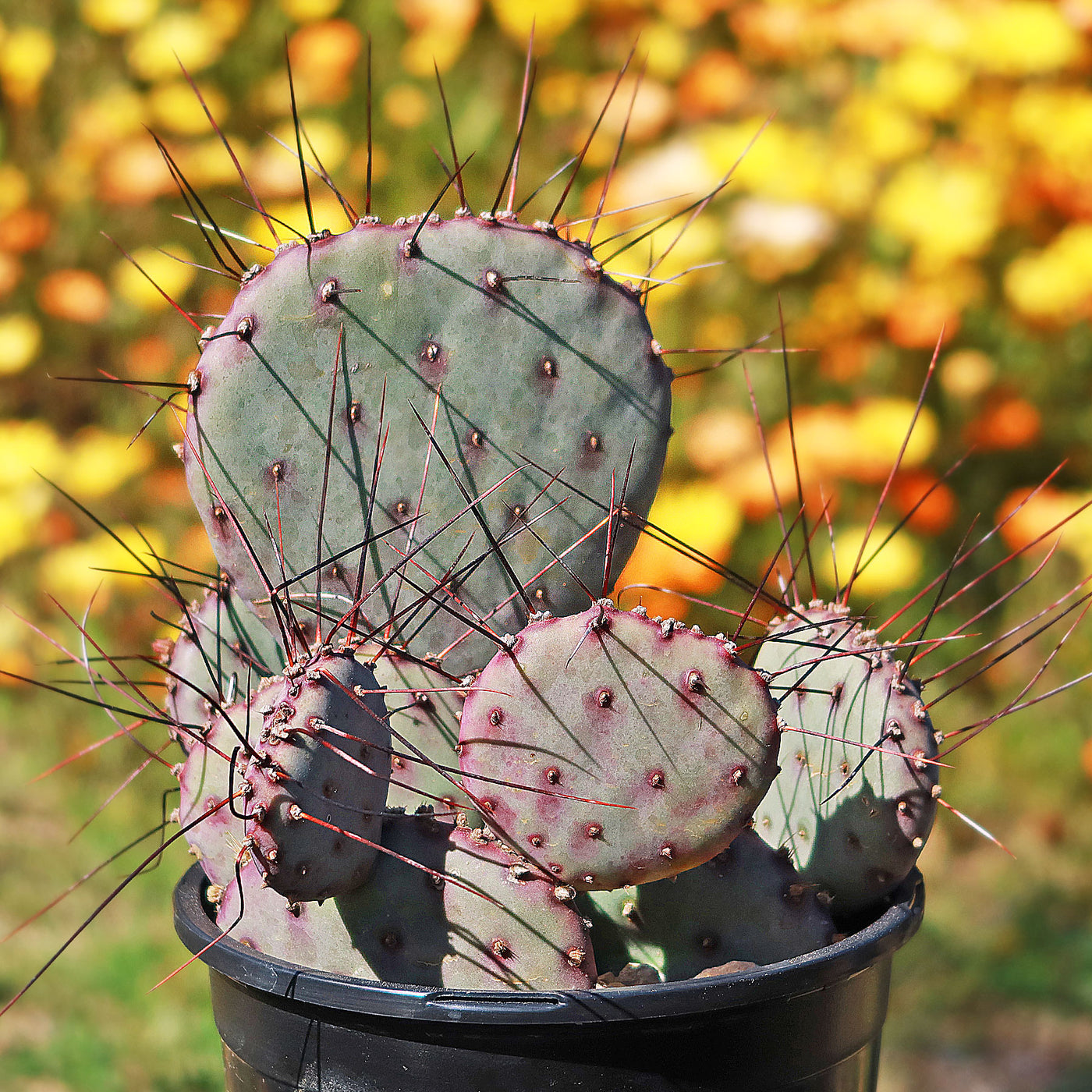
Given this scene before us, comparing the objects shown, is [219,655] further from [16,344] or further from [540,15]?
[16,344]

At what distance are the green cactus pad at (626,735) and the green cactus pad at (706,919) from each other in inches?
5.4

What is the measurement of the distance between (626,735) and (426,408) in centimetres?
33

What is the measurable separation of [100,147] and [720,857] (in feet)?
7.89

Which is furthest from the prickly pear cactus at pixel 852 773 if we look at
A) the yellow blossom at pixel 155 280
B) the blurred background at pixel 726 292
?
the yellow blossom at pixel 155 280

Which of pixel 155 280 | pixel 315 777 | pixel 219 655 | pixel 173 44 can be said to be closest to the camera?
pixel 315 777

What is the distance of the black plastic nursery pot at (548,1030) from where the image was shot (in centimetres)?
74

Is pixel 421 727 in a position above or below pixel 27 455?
below

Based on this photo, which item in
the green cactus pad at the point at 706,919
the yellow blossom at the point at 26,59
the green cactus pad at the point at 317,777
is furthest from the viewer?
the yellow blossom at the point at 26,59

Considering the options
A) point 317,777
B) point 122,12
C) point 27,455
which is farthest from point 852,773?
point 122,12

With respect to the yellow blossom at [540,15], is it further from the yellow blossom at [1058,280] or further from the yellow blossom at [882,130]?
the yellow blossom at [1058,280]

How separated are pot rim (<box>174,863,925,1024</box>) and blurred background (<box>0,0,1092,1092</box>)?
4.25 feet

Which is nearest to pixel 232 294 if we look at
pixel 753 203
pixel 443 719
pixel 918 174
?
pixel 753 203

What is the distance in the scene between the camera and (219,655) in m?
1.00

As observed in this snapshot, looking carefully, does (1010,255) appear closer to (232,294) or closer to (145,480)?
(232,294)
